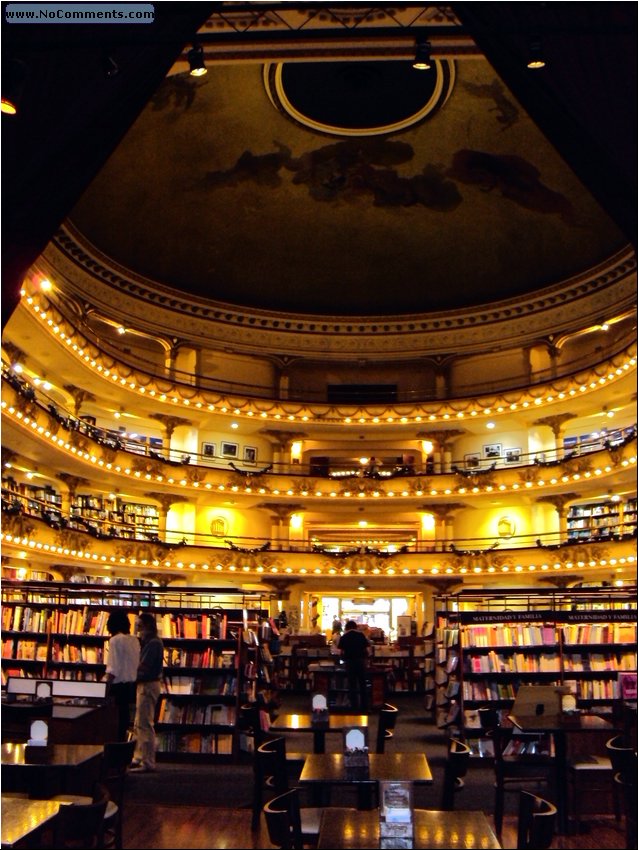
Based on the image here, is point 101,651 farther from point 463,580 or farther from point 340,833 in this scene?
point 463,580

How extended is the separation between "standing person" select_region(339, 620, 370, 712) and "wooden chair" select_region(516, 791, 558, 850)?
892 centimetres

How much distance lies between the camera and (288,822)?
485 centimetres

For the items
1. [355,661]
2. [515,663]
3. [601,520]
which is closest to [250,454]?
[601,520]

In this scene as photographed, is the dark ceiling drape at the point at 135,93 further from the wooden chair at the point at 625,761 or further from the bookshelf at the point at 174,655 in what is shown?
the bookshelf at the point at 174,655

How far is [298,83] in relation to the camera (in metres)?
24.6

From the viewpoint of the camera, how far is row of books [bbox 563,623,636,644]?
1059 centimetres

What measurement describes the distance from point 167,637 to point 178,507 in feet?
55.5

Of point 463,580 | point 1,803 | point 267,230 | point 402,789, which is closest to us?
point 402,789

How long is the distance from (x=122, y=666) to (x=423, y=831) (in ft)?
18.9

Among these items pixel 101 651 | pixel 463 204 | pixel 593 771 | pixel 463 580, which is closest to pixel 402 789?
pixel 593 771

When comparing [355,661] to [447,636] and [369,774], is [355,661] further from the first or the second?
[369,774]

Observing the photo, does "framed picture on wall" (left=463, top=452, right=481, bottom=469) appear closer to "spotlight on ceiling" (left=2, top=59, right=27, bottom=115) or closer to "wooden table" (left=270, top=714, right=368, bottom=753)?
"wooden table" (left=270, top=714, right=368, bottom=753)

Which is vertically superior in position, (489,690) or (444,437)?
(444,437)

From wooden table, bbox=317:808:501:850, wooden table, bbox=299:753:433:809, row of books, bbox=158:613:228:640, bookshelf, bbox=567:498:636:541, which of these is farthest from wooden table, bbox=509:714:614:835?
bookshelf, bbox=567:498:636:541
